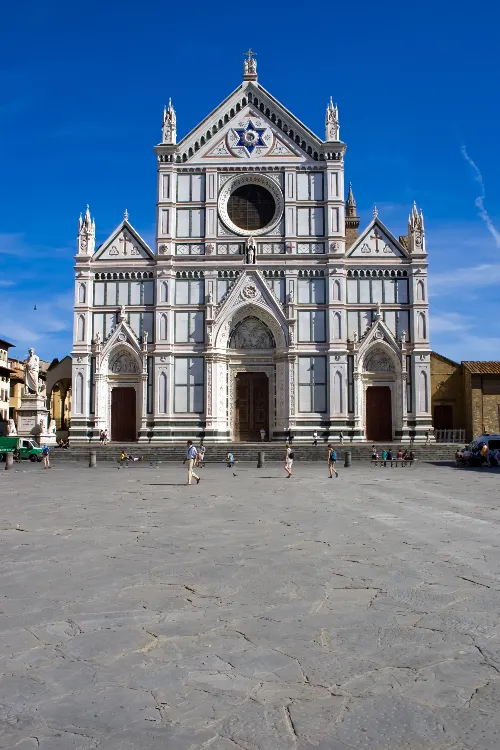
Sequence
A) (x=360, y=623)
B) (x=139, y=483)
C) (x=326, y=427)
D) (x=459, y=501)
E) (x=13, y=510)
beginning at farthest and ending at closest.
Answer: (x=326, y=427) < (x=139, y=483) < (x=459, y=501) < (x=13, y=510) < (x=360, y=623)

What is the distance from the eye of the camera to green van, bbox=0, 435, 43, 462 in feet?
121

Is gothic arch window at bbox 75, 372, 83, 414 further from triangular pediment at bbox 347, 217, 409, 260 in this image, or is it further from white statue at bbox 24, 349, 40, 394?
triangular pediment at bbox 347, 217, 409, 260

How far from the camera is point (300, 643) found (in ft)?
17.4

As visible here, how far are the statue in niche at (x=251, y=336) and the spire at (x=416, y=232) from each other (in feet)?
30.6

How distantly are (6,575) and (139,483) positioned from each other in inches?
558

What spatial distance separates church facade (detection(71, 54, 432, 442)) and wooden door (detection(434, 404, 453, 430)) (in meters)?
5.42

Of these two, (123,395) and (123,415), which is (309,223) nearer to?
(123,395)

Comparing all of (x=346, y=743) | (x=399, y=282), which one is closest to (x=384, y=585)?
(x=346, y=743)

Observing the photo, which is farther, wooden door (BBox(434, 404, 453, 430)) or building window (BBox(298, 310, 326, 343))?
wooden door (BBox(434, 404, 453, 430))

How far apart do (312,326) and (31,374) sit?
15711 millimetres

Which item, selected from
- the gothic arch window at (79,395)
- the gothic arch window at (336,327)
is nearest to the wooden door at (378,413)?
the gothic arch window at (336,327)

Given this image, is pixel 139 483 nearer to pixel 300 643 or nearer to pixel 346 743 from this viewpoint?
pixel 300 643

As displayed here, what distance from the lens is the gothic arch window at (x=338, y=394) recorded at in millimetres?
38781

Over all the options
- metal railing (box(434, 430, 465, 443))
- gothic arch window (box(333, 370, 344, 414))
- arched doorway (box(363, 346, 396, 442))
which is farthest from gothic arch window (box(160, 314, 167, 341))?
metal railing (box(434, 430, 465, 443))
